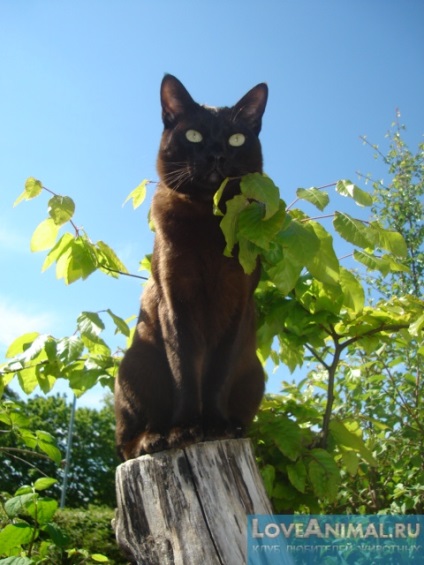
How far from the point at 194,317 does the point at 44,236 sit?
83 centimetres

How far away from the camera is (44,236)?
2.79 meters

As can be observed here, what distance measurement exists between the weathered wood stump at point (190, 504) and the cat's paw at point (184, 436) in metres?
0.05

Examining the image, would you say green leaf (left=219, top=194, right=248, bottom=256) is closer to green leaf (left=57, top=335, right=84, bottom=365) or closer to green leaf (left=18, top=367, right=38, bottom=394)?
green leaf (left=57, top=335, right=84, bottom=365)

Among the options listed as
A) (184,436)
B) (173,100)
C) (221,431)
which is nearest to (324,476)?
(221,431)

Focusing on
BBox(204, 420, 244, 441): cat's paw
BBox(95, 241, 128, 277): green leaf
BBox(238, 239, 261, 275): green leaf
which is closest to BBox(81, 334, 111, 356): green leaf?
BBox(95, 241, 128, 277): green leaf

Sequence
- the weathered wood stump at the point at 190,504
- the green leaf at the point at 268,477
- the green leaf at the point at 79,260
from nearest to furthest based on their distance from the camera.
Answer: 1. the weathered wood stump at the point at 190,504
2. the green leaf at the point at 268,477
3. the green leaf at the point at 79,260

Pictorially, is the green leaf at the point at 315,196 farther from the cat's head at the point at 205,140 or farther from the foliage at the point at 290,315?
the cat's head at the point at 205,140

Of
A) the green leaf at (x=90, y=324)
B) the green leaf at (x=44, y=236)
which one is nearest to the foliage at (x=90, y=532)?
the green leaf at (x=90, y=324)

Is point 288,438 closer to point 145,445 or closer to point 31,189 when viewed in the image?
point 145,445

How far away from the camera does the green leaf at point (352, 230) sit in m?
2.41

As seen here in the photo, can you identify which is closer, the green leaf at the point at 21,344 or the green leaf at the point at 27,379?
the green leaf at the point at 21,344

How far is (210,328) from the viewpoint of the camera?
2.78m

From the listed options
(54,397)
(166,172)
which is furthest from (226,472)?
(54,397)

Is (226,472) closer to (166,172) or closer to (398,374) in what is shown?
(166,172)
